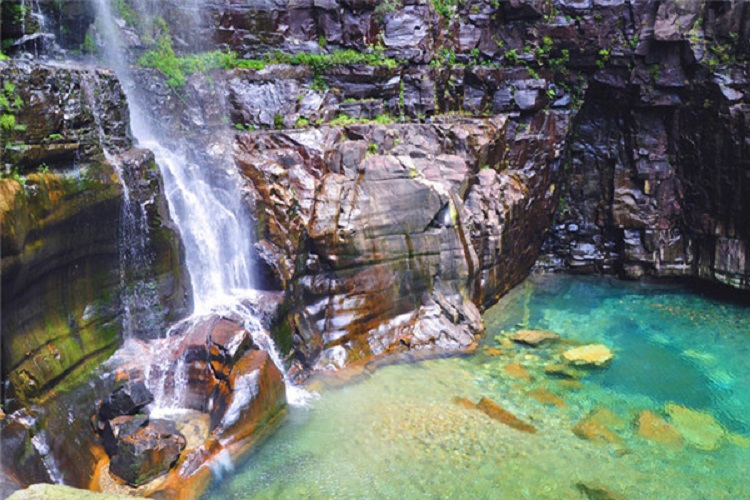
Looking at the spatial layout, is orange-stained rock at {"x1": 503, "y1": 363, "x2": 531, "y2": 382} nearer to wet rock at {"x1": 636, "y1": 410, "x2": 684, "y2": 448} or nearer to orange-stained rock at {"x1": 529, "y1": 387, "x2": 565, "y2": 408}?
orange-stained rock at {"x1": 529, "y1": 387, "x2": 565, "y2": 408}

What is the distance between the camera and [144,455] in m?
9.12

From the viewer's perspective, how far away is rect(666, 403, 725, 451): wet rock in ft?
35.0

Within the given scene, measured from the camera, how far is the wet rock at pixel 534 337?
14.8 m

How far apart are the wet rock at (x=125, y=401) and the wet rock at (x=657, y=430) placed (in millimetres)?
9195

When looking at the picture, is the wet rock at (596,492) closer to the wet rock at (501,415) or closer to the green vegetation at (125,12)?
the wet rock at (501,415)

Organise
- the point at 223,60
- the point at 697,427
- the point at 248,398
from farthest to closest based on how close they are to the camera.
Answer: the point at 223,60 → the point at 697,427 → the point at 248,398

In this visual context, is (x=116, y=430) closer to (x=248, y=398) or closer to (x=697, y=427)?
(x=248, y=398)

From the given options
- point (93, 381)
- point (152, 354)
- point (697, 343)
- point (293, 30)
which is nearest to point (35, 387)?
point (93, 381)

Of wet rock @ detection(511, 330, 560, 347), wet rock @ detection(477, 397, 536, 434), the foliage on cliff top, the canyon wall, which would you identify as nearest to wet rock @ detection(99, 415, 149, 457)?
the canyon wall

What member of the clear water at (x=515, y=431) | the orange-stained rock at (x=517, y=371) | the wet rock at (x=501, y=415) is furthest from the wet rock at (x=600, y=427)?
the orange-stained rock at (x=517, y=371)

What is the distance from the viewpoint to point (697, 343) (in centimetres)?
1523

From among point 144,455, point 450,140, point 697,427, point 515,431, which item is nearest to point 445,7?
point 450,140

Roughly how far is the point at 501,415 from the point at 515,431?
1.79 feet

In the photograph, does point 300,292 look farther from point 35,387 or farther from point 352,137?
point 35,387
